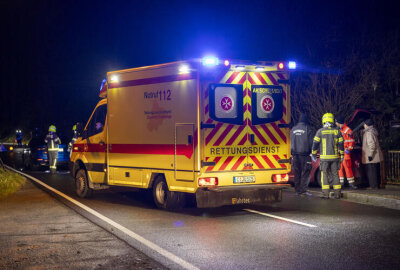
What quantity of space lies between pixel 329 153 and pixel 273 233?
4.42m

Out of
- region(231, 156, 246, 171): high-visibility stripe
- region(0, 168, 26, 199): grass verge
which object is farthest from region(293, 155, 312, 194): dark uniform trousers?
region(0, 168, 26, 199): grass verge

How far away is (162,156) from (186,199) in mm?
1287

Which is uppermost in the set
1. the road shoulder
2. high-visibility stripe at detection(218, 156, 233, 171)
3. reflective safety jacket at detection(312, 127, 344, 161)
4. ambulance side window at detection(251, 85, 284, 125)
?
ambulance side window at detection(251, 85, 284, 125)

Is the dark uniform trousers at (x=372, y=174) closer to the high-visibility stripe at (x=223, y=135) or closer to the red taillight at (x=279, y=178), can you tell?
the red taillight at (x=279, y=178)

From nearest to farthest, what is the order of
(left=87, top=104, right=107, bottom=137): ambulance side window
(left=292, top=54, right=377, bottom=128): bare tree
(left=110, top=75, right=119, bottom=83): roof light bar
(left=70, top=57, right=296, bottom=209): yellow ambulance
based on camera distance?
1. (left=70, top=57, right=296, bottom=209): yellow ambulance
2. (left=110, top=75, right=119, bottom=83): roof light bar
3. (left=87, top=104, right=107, bottom=137): ambulance side window
4. (left=292, top=54, right=377, bottom=128): bare tree

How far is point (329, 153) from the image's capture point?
11.9 meters

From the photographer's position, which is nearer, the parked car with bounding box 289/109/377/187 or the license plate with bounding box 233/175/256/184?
the license plate with bounding box 233/175/256/184

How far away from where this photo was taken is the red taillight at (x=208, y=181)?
948 centimetres

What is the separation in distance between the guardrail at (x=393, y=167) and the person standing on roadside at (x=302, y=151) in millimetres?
2536

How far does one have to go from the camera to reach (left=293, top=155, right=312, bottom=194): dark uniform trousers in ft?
41.6

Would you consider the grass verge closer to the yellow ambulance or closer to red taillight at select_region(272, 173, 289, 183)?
the yellow ambulance

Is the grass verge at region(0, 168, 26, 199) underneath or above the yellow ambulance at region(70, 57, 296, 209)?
underneath

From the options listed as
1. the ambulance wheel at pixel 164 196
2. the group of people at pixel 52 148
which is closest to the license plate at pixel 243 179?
the ambulance wheel at pixel 164 196

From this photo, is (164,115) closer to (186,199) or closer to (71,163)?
(186,199)
